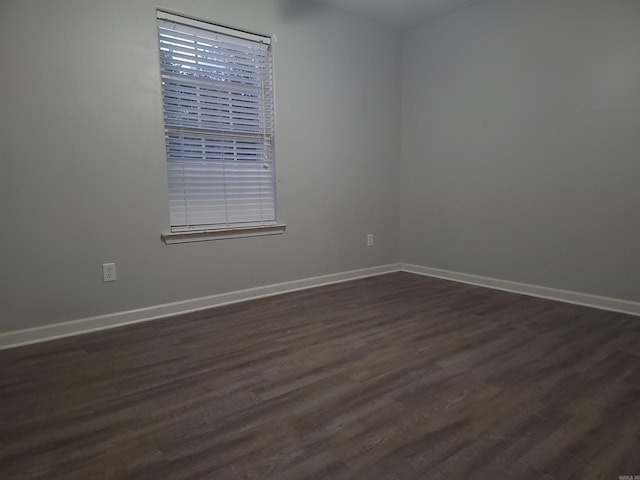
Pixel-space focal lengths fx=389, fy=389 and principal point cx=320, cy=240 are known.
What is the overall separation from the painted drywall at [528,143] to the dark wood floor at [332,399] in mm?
593

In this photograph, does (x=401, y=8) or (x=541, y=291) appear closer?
(x=541, y=291)

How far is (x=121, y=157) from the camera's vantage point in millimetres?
2660

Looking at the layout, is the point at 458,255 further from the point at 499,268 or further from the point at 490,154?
the point at 490,154

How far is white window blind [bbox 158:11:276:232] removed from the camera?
2848 millimetres

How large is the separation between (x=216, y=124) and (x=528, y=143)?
2577 millimetres

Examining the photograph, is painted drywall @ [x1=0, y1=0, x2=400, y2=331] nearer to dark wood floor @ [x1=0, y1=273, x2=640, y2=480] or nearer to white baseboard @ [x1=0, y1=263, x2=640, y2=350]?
white baseboard @ [x1=0, y1=263, x2=640, y2=350]

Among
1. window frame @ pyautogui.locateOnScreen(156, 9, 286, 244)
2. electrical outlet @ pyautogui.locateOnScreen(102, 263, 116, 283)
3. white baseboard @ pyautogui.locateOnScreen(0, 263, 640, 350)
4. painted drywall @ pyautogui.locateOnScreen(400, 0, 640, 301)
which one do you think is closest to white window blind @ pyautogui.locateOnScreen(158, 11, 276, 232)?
window frame @ pyautogui.locateOnScreen(156, 9, 286, 244)

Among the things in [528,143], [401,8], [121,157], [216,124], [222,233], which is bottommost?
[222,233]

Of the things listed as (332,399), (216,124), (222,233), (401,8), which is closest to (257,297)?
(222,233)

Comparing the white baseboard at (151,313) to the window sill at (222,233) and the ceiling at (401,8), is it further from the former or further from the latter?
the ceiling at (401,8)

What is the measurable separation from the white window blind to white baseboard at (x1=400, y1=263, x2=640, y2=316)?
1.87 meters

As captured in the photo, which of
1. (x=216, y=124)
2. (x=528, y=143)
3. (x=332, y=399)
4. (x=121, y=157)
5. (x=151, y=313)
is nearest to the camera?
(x=332, y=399)

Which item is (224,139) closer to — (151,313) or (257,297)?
(257,297)

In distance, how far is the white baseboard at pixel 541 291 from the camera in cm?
286
